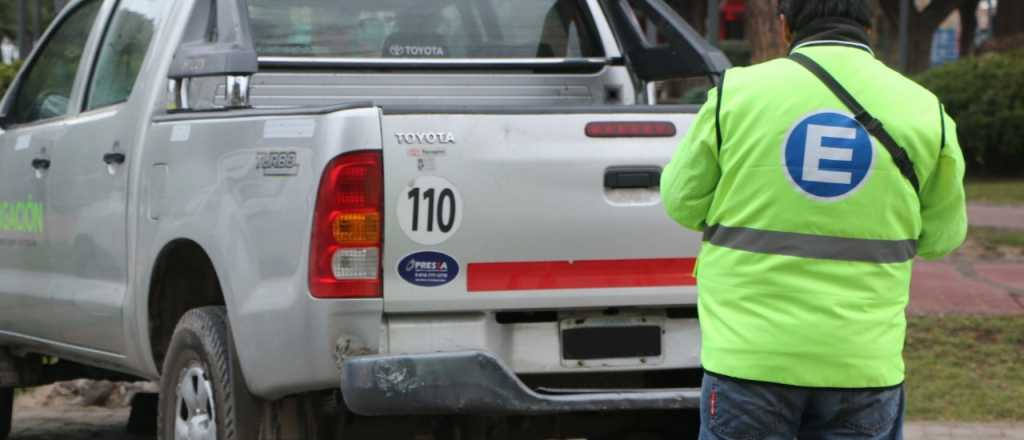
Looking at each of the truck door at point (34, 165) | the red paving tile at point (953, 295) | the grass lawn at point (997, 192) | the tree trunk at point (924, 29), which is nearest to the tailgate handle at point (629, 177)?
the truck door at point (34, 165)

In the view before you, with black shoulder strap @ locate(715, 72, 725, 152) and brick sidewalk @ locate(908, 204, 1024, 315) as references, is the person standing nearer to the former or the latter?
black shoulder strap @ locate(715, 72, 725, 152)

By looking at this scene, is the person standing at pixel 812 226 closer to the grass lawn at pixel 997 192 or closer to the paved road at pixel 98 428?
the paved road at pixel 98 428

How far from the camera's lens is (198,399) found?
5.59 m

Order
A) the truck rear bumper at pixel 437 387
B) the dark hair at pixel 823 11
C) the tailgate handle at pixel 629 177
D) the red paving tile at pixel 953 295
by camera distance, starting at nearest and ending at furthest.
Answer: the dark hair at pixel 823 11 → the truck rear bumper at pixel 437 387 → the tailgate handle at pixel 629 177 → the red paving tile at pixel 953 295

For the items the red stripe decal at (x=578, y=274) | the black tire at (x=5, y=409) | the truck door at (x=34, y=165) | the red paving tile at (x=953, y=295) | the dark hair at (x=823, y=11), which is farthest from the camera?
the red paving tile at (x=953, y=295)

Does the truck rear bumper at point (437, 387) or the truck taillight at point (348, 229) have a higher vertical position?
the truck taillight at point (348, 229)

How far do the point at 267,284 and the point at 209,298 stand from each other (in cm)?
94

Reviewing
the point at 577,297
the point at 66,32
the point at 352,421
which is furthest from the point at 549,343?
the point at 66,32

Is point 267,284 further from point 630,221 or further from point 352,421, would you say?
point 630,221

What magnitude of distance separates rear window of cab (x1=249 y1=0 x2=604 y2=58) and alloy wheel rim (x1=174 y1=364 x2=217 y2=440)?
1.37m

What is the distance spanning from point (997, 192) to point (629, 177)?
1293 cm

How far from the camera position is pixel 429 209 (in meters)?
4.99

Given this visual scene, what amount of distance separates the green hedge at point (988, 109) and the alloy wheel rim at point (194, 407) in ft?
47.3

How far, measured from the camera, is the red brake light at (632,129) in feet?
17.1
